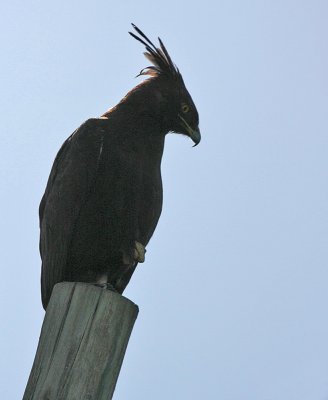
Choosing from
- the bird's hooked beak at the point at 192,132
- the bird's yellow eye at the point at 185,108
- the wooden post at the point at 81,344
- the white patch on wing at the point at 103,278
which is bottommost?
the wooden post at the point at 81,344

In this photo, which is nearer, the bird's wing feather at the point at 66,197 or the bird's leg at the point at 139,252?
the bird's wing feather at the point at 66,197

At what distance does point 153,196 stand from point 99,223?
0.45 meters

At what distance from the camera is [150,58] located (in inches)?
264

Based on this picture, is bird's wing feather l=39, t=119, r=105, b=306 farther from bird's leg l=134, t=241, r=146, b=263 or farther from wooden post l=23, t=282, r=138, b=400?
wooden post l=23, t=282, r=138, b=400

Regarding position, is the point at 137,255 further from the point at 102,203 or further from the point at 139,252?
the point at 102,203

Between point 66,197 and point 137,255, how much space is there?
630 mm

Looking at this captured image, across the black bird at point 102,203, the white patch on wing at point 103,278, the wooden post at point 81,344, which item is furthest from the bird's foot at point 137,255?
the wooden post at point 81,344

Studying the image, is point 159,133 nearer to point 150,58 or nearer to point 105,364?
point 150,58

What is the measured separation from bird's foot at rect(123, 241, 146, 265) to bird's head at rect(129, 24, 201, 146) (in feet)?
3.88

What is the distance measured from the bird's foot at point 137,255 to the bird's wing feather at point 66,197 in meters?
0.42

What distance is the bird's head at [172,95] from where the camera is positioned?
6.29 metres

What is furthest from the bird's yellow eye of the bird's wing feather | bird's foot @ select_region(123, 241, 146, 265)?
bird's foot @ select_region(123, 241, 146, 265)

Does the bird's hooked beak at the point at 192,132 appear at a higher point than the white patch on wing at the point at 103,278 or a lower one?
higher

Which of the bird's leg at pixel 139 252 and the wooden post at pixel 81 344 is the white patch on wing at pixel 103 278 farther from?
the wooden post at pixel 81 344
